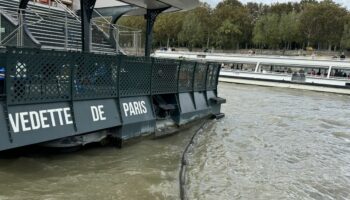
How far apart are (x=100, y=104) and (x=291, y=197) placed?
14.2 ft

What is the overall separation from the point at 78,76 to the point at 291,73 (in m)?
36.6

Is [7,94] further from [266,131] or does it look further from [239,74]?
[239,74]

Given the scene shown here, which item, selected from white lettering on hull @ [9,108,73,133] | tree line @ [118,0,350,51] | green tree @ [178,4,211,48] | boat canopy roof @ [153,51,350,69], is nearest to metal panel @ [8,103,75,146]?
white lettering on hull @ [9,108,73,133]

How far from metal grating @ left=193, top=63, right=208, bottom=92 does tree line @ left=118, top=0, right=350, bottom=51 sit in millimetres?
61890

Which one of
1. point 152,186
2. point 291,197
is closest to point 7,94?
point 152,186

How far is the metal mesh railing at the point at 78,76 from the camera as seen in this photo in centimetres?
725

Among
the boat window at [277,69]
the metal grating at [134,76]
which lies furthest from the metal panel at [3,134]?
the boat window at [277,69]

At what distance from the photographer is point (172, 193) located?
7.18m

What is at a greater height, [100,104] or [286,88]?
[100,104]

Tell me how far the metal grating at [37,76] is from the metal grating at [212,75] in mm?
8605

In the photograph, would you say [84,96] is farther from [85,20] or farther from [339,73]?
[339,73]

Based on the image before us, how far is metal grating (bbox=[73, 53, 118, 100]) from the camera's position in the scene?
8.55 metres

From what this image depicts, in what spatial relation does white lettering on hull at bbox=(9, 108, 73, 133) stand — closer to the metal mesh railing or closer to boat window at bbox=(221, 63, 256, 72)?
the metal mesh railing

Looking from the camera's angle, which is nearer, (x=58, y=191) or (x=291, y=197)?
(x=58, y=191)
